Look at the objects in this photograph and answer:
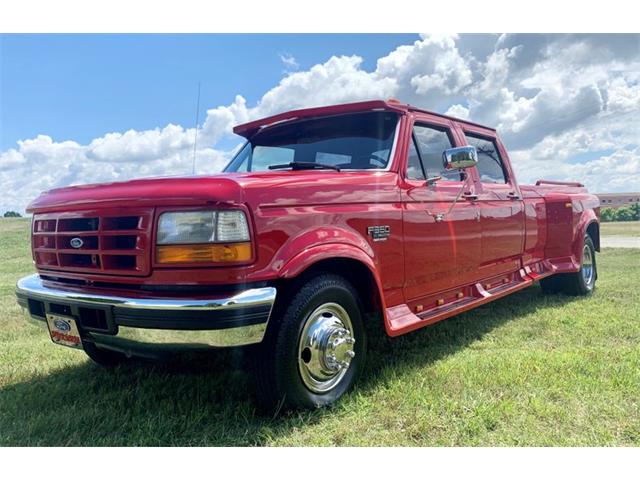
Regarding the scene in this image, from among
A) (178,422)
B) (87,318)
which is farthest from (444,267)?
(87,318)

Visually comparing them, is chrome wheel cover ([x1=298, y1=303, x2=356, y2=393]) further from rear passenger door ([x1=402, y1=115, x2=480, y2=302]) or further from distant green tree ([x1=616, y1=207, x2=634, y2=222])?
distant green tree ([x1=616, y1=207, x2=634, y2=222])

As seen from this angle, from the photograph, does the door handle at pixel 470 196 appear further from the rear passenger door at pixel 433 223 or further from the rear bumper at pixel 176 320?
the rear bumper at pixel 176 320

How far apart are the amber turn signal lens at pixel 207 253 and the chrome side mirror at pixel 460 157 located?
74.4 inches

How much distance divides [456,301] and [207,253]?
2.49m

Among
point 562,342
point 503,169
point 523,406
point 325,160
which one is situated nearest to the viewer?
point 523,406

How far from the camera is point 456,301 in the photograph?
162 inches

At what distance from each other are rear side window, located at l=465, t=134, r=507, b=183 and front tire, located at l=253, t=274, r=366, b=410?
247 centimetres

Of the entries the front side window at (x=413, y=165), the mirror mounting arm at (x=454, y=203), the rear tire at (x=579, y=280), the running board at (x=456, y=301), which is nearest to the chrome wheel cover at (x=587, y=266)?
the rear tire at (x=579, y=280)

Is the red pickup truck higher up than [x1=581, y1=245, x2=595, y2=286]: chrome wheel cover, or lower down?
higher up

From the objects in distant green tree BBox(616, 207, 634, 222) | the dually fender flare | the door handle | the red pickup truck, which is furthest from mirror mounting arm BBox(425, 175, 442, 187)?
distant green tree BBox(616, 207, 634, 222)

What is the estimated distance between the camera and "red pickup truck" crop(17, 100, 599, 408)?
242 cm

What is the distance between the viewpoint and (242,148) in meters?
4.41

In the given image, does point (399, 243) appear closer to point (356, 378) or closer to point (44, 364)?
point (356, 378)

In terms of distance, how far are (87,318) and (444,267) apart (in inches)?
104
